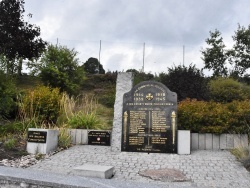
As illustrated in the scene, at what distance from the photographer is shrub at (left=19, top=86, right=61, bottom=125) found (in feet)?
31.1

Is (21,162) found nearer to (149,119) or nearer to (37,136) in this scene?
(37,136)

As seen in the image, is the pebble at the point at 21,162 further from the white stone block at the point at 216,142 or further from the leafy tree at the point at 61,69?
the leafy tree at the point at 61,69

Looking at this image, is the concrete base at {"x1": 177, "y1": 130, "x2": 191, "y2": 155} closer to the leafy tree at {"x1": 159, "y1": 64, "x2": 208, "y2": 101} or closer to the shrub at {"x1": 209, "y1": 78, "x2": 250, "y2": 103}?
the leafy tree at {"x1": 159, "y1": 64, "x2": 208, "y2": 101}

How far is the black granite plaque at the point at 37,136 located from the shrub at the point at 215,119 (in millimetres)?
3420

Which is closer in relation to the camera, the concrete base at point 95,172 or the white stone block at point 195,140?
the concrete base at point 95,172

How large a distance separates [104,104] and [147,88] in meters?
7.66

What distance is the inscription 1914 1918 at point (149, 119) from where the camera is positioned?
733 centimetres

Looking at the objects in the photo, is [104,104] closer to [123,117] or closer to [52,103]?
[52,103]

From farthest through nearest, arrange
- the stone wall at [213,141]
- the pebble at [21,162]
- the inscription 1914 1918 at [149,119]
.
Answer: the stone wall at [213,141] → the inscription 1914 1918 at [149,119] → the pebble at [21,162]

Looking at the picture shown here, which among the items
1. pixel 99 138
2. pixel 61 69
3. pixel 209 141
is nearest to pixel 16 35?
pixel 61 69

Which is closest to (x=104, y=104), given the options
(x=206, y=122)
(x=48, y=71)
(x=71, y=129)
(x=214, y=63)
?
(x=48, y=71)

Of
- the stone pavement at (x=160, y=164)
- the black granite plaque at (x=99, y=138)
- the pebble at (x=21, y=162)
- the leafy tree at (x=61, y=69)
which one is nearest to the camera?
the stone pavement at (x=160, y=164)

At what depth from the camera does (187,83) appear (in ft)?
38.7

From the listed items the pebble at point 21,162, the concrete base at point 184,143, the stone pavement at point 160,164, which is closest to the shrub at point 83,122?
the stone pavement at point 160,164
